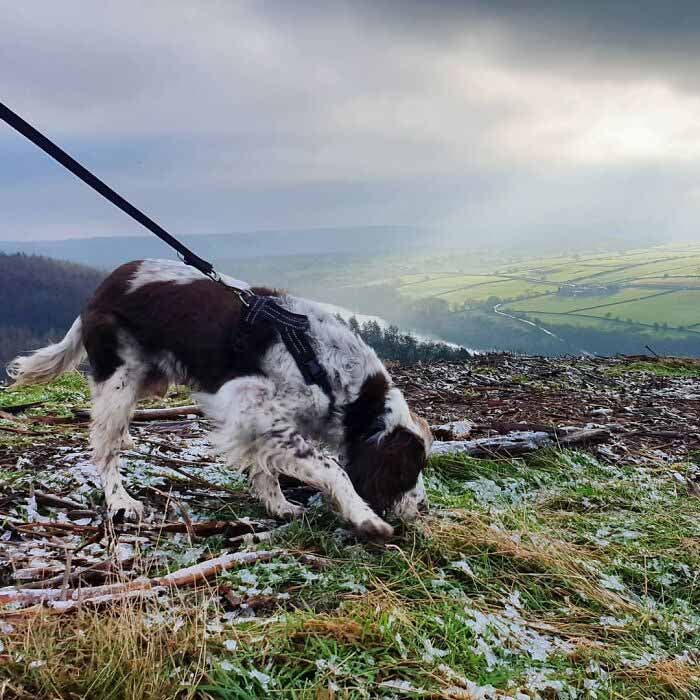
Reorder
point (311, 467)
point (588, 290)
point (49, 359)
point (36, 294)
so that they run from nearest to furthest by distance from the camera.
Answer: point (311, 467), point (49, 359), point (36, 294), point (588, 290)

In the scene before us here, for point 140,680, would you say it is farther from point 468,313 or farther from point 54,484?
point 468,313

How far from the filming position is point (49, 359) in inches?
178

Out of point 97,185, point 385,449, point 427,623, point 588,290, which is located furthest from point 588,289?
point 427,623

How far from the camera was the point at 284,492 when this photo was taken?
4.30 meters

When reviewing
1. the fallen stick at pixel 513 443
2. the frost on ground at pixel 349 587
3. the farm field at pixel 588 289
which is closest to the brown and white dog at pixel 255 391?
the frost on ground at pixel 349 587

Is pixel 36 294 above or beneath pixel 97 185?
beneath

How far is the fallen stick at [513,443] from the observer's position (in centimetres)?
518

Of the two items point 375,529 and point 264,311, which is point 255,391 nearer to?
point 264,311

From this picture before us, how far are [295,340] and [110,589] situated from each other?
6.05ft

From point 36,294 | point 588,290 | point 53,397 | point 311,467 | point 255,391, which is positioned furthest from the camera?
point 588,290

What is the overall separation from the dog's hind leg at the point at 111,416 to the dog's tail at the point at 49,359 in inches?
20.3

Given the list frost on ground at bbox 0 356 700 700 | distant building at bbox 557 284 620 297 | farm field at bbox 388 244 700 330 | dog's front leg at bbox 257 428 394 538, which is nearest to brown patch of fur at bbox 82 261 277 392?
dog's front leg at bbox 257 428 394 538

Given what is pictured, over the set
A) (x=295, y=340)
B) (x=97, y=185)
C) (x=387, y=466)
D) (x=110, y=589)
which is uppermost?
(x=97, y=185)

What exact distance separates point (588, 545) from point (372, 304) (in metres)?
61.1
